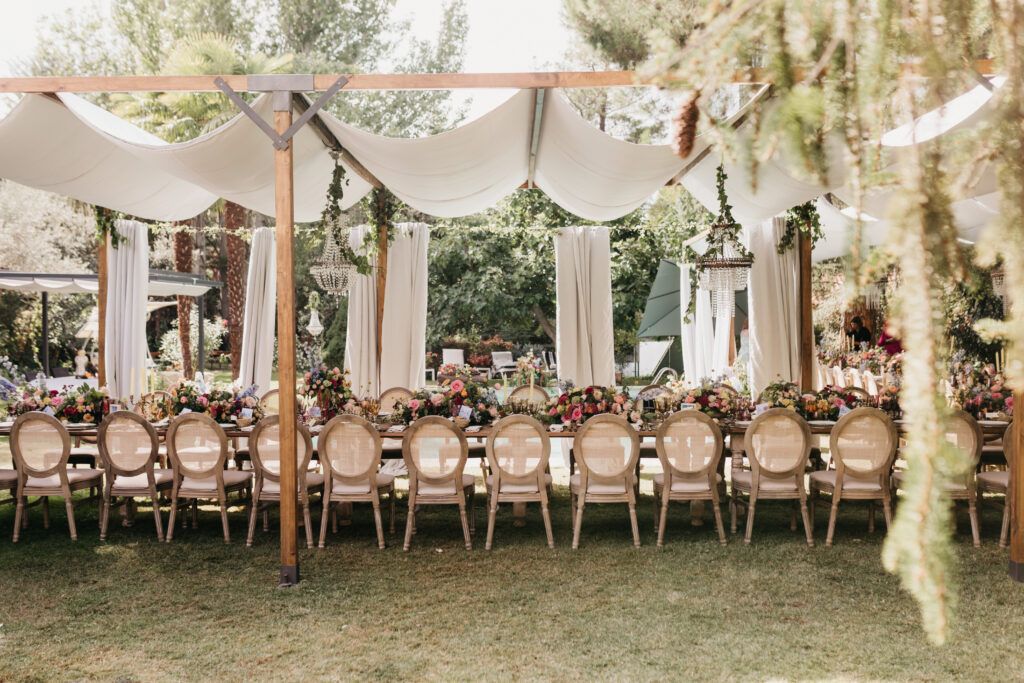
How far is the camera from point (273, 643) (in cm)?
378

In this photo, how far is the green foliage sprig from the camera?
773 cm

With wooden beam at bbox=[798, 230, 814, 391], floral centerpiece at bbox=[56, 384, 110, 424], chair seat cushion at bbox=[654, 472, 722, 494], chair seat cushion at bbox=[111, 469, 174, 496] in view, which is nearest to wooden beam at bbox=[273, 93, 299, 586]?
chair seat cushion at bbox=[111, 469, 174, 496]

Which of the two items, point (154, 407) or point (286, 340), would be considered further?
point (154, 407)

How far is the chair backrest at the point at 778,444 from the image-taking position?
5340mm

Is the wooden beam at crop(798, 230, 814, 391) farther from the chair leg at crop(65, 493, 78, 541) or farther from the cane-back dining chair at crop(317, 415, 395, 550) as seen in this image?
the chair leg at crop(65, 493, 78, 541)

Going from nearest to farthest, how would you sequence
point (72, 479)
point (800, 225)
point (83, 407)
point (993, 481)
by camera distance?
point (993, 481) < point (72, 479) < point (83, 407) < point (800, 225)

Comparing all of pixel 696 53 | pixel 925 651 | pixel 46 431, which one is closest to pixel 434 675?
pixel 925 651

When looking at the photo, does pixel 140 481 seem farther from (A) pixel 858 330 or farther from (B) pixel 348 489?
(A) pixel 858 330

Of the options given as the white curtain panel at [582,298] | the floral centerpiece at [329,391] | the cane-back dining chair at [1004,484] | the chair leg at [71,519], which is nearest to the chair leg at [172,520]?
the chair leg at [71,519]

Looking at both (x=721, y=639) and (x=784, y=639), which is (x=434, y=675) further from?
(x=784, y=639)

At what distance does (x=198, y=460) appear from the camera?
556 centimetres

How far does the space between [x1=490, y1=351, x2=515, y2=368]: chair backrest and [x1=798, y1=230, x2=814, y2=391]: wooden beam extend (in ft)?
35.5

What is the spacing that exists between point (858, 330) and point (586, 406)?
8692 mm

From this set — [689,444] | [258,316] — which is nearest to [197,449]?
[689,444]
